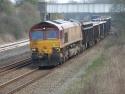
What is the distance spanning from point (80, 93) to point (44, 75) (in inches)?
307

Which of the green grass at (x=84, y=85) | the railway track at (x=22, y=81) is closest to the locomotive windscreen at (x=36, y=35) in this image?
the railway track at (x=22, y=81)

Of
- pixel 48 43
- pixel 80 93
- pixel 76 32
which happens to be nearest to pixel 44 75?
pixel 48 43

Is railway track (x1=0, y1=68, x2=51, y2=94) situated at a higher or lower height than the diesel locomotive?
lower

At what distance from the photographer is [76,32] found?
3378 cm

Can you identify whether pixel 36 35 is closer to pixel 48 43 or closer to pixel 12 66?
pixel 48 43

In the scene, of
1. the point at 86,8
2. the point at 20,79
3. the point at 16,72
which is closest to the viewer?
the point at 20,79

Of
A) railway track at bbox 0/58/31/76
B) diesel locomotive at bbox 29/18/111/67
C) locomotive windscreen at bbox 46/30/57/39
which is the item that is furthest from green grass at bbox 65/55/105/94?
railway track at bbox 0/58/31/76

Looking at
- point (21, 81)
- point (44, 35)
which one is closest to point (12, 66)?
point (44, 35)

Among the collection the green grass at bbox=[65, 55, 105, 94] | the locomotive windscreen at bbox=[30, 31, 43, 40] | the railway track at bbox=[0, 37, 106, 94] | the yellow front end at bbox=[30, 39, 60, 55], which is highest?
the locomotive windscreen at bbox=[30, 31, 43, 40]

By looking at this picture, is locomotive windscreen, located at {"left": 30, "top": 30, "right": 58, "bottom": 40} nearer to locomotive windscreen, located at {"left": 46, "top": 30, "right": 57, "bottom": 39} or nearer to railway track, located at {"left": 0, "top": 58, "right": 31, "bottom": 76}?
locomotive windscreen, located at {"left": 46, "top": 30, "right": 57, "bottom": 39}

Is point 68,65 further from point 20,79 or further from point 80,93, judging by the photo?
point 80,93

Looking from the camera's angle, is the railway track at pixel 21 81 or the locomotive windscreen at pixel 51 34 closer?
the railway track at pixel 21 81

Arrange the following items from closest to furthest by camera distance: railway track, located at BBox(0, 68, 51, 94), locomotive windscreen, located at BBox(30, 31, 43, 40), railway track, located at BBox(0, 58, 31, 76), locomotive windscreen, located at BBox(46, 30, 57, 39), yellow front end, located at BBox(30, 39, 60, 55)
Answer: railway track, located at BBox(0, 68, 51, 94)
railway track, located at BBox(0, 58, 31, 76)
yellow front end, located at BBox(30, 39, 60, 55)
locomotive windscreen, located at BBox(46, 30, 57, 39)
locomotive windscreen, located at BBox(30, 31, 43, 40)

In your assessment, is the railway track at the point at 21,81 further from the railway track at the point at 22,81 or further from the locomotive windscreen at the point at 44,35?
the locomotive windscreen at the point at 44,35
